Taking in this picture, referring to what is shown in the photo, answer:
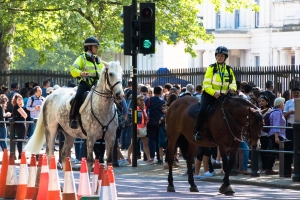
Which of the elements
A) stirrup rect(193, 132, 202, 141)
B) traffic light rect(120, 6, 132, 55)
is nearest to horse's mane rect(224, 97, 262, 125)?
stirrup rect(193, 132, 202, 141)

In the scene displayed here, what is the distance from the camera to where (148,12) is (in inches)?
947

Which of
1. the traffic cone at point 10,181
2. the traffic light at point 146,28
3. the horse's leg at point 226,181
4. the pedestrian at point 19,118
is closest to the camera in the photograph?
the traffic cone at point 10,181

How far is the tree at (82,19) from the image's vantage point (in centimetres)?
3894

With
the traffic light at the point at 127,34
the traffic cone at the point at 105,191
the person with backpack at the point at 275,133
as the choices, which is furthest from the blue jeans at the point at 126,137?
the traffic cone at the point at 105,191

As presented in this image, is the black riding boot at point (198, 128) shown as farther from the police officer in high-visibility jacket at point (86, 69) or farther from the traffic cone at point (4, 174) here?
the traffic cone at point (4, 174)

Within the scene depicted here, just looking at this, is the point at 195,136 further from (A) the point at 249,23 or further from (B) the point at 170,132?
(A) the point at 249,23

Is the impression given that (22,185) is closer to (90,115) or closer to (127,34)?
(90,115)

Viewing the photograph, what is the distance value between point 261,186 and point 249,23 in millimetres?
69905

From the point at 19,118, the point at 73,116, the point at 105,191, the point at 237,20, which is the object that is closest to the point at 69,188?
the point at 105,191

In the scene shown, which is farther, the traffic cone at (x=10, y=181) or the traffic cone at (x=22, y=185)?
the traffic cone at (x=10, y=181)

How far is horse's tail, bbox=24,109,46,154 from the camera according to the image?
64.1 ft

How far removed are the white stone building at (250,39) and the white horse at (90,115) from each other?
166 ft

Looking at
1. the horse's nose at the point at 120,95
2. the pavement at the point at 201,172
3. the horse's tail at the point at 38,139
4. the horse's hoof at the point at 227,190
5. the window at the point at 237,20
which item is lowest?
the pavement at the point at 201,172

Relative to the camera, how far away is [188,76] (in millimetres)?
34875
